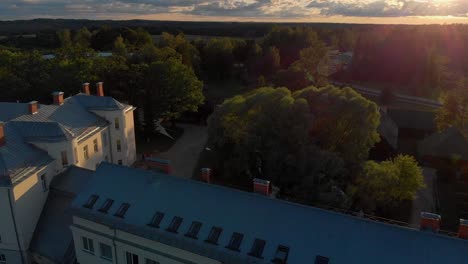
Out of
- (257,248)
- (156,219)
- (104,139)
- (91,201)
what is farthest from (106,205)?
(104,139)

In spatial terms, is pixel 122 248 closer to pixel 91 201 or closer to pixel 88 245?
pixel 88 245

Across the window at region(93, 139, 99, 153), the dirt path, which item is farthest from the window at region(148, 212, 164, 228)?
the dirt path

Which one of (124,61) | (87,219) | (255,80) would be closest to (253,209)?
(87,219)

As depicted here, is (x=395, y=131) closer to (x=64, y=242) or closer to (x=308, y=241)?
(x=308, y=241)

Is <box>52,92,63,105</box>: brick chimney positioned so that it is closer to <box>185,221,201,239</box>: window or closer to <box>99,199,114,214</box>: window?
<box>99,199,114,214</box>: window

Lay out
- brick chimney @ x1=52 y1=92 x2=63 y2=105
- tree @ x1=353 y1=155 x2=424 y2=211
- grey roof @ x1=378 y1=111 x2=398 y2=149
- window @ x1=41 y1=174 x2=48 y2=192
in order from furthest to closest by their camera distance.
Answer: grey roof @ x1=378 y1=111 x2=398 y2=149 → brick chimney @ x1=52 y1=92 x2=63 y2=105 → tree @ x1=353 y1=155 x2=424 y2=211 → window @ x1=41 y1=174 x2=48 y2=192

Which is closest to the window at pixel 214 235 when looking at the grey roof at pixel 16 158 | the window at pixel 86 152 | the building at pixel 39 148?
the building at pixel 39 148
